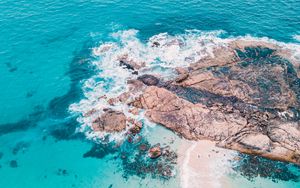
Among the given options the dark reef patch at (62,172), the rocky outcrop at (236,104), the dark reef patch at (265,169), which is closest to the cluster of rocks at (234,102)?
the rocky outcrop at (236,104)

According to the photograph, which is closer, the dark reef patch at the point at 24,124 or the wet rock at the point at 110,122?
the wet rock at the point at 110,122

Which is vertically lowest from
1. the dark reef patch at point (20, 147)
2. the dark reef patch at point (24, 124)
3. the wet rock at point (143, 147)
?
the dark reef patch at point (20, 147)

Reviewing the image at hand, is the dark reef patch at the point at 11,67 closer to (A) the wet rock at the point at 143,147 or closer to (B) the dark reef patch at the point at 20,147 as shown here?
(B) the dark reef patch at the point at 20,147

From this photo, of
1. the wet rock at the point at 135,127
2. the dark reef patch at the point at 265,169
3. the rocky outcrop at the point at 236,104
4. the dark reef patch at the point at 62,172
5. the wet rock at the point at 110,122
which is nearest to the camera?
the dark reef patch at the point at 265,169

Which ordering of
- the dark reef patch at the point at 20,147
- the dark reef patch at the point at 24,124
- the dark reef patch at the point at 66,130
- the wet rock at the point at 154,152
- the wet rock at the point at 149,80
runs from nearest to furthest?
the wet rock at the point at 154,152 → the dark reef patch at the point at 20,147 → the dark reef patch at the point at 66,130 → the dark reef patch at the point at 24,124 → the wet rock at the point at 149,80

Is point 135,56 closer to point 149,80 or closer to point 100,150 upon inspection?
point 149,80

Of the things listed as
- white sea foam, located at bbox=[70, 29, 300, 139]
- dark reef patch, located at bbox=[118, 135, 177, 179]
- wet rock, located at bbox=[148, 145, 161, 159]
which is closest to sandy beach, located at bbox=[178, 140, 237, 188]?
dark reef patch, located at bbox=[118, 135, 177, 179]

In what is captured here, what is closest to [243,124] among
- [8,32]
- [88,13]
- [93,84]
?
[93,84]
